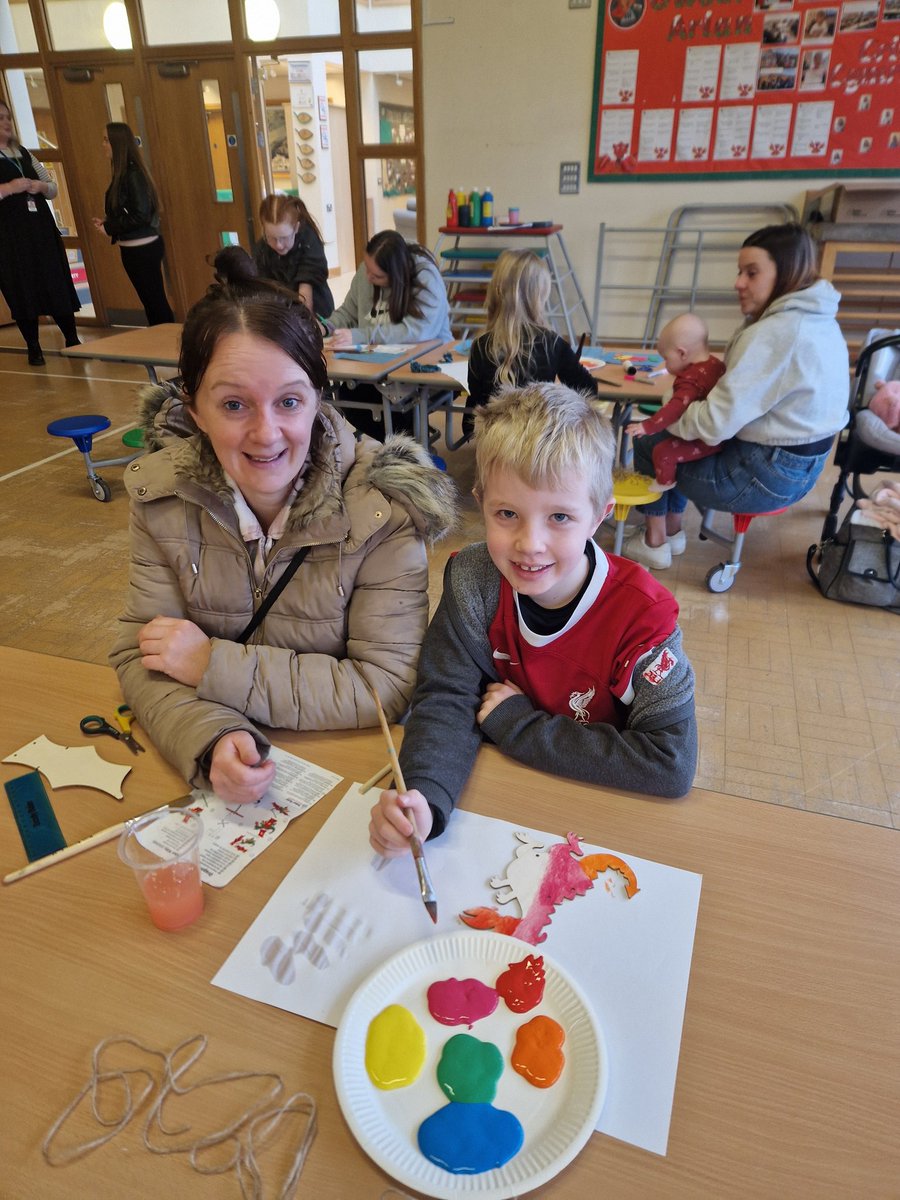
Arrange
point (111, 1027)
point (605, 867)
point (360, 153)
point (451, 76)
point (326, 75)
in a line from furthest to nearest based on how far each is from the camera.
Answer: point (326, 75), point (360, 153), point (451, 76), point (605, 867), point (111, 1027)

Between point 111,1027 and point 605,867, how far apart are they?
1.69 ft

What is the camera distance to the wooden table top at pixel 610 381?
306 centimetres

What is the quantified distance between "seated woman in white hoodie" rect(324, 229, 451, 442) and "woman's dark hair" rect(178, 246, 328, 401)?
255 centimetres

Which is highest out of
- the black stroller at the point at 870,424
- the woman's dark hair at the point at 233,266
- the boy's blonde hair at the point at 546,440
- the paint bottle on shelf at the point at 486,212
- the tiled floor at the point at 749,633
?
the paint bottle on shelf at the point at 486,212

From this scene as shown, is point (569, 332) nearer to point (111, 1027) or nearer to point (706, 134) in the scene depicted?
point (706, 134)

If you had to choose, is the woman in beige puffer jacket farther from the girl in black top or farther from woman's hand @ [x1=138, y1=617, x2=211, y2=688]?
the girl in black top

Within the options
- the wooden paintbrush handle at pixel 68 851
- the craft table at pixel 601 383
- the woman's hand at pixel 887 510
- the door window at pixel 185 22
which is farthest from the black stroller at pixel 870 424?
the door window at pixel 185 22

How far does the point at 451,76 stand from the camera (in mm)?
5574

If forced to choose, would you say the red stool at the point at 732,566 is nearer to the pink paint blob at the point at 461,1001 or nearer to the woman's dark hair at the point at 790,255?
the woman's dark hair at the point at 790,255

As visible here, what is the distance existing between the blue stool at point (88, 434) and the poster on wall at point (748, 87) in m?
4.12

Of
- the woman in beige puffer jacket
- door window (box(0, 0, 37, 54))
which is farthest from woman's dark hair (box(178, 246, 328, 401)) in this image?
door window (box(0, 0, 37, 54))

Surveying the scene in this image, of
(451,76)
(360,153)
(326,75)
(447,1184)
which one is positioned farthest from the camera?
(326,75)

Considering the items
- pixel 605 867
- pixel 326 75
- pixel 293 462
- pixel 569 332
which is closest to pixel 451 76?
pixel 326 75

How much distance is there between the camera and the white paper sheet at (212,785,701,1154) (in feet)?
2.17
